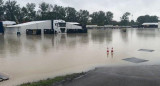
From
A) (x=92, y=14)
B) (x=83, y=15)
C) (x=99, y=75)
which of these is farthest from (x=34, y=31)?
(x=92, y=14)

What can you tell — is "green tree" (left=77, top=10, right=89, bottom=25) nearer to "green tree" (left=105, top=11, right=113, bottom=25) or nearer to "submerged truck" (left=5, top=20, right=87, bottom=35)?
"green tree" (left=105, top=11, right=113, bottom=25)

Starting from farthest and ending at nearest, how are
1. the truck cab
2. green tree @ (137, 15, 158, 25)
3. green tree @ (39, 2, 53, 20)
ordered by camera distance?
green tree @ (137, 15, 158, 25)
green tree @ (39, 2, 53, 20)
the truck cab

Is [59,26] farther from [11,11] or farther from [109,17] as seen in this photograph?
[109,17]

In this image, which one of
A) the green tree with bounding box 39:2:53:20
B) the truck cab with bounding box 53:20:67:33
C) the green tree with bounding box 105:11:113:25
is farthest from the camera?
the green tree with bounding box 105:11:113:25

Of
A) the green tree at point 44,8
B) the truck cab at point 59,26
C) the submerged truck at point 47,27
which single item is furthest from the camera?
the green tree at point 44,8

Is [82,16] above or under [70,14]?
under

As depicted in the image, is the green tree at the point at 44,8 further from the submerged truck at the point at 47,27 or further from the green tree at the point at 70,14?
the submerged truck at the point at 47,27

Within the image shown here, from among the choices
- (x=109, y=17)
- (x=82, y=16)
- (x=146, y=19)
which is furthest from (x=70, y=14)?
(x=146, y=19)

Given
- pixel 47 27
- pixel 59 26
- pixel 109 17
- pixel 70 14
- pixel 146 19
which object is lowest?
pixel 47 27

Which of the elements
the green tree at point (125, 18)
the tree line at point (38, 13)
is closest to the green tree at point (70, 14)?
the tree line at point (38, 13)

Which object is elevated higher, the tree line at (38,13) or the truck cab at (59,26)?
the tree line at (38,13)

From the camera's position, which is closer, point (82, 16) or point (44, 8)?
point (44, 8)

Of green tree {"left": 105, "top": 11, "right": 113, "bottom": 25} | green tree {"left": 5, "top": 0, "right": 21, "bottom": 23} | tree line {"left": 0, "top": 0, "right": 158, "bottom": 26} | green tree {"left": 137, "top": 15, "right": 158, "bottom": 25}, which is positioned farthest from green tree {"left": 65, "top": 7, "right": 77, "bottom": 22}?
green tree {"left": 137, "top": 15, "right": 158, "bottom": 25}

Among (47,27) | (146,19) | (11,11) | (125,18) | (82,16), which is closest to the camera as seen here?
(47,27)
